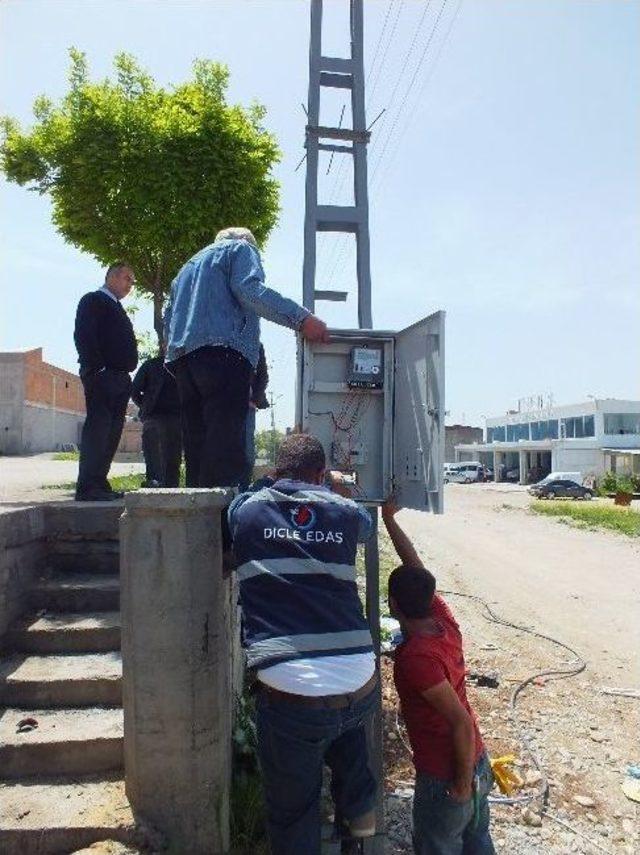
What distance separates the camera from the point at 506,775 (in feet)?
15.9

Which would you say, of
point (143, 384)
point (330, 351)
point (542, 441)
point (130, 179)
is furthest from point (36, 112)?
point (542, 441)

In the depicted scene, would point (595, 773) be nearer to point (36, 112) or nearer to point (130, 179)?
point (130, 179)

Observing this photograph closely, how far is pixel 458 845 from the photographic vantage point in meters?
2.97

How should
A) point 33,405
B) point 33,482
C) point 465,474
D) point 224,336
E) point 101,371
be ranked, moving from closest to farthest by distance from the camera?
point 224,336 → point 101,371 → point 33,482 → point 33,405 → point 465,474

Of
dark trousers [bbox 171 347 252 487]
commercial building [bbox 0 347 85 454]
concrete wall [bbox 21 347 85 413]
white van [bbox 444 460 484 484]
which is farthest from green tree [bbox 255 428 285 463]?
white van [bbox 444 460 484 484]

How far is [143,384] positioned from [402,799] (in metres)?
3.58

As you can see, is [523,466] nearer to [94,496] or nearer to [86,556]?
[94,496]

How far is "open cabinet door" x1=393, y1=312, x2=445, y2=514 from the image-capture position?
3730 mm

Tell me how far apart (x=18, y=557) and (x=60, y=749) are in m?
1.07

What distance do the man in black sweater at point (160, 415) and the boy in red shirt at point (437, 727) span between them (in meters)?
2.79

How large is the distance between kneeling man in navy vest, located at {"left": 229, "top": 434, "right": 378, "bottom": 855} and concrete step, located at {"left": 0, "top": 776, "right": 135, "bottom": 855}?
771 mm

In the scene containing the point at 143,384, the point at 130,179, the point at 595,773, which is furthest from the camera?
the point at 130,179

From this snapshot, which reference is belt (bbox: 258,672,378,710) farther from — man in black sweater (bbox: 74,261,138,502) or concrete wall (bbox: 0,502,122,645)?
man in black sweater (bbox: 74,261,138,502)

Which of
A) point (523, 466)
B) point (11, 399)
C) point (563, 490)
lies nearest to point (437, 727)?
point (563, 490)
